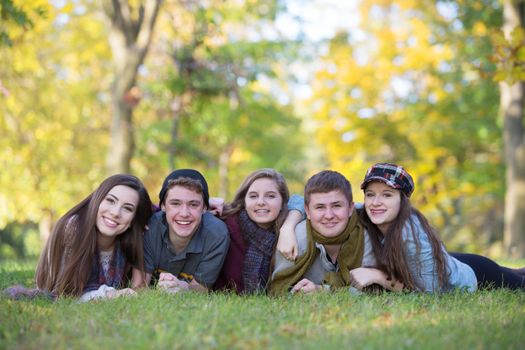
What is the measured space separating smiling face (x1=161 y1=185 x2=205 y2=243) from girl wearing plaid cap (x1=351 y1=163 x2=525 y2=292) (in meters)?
1.59

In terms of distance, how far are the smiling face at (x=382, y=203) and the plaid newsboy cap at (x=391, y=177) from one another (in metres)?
0.07

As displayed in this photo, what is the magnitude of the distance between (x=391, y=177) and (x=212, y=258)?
188cm

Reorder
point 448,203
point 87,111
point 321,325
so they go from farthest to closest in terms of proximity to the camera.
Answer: point 448,203 → point 87,111 → point 321,325

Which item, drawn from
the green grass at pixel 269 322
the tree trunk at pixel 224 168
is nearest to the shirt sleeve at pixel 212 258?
the green grass at pixel 269 322

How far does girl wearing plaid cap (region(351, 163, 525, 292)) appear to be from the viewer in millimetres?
5543

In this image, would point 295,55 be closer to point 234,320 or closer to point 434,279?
point 434,279

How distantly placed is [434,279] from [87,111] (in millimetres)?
17700

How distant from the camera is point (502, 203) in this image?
23547 millimetres

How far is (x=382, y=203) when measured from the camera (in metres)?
5.70

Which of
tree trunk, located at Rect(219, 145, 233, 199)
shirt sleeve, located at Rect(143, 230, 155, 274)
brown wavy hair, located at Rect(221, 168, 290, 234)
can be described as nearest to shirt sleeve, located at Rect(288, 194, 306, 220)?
brown wavy hair, located at Rect(221, 168, 290, 234)

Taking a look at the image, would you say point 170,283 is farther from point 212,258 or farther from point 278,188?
point 278,188

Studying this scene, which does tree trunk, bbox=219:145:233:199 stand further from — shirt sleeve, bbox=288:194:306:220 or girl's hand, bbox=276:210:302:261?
girl's hand, bbox=276:210:302:261

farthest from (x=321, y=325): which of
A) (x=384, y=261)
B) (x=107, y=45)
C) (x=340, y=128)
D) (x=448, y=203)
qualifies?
(x=448, y=203)

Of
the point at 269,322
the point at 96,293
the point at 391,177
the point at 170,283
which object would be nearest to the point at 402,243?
the point at 391,177
